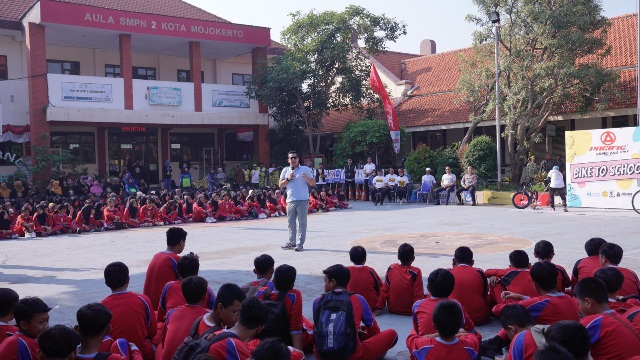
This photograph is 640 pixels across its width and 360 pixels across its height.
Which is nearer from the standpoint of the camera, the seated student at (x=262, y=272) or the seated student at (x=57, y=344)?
the seated student at (x=57, y=344)

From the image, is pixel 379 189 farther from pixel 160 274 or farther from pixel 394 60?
pixel 160 274

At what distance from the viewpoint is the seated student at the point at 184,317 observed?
4.78 meters

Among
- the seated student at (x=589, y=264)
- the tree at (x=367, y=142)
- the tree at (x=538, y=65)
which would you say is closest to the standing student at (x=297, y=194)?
the seated student at (x=589, y=264)

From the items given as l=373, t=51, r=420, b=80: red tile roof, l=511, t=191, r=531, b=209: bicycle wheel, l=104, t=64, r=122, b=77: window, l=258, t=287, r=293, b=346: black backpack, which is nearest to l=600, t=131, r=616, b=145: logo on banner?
l=511, t=191, r=531, b=209: bicycle wheel

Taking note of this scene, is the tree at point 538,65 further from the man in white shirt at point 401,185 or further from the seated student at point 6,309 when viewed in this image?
the seated student at point 6,309

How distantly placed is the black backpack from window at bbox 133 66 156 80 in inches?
1030

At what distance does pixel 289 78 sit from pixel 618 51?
1392 centimetres

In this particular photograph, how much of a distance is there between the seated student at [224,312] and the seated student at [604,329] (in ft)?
7.83

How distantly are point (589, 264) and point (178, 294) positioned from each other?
13.5 feet

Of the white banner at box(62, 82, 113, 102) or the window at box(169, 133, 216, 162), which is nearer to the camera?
the white banner at box(62, 82, 113, 102)

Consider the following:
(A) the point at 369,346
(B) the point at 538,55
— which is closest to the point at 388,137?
(B) the point at 538,55

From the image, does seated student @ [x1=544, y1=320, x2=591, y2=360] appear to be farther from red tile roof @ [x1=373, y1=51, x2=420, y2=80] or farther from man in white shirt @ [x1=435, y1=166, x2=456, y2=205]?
red tile roof @ [x1=373, y1=51, x2=420, y2=80]

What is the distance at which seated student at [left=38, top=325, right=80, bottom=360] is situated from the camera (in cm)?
362

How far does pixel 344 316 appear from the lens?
16.9 ft
